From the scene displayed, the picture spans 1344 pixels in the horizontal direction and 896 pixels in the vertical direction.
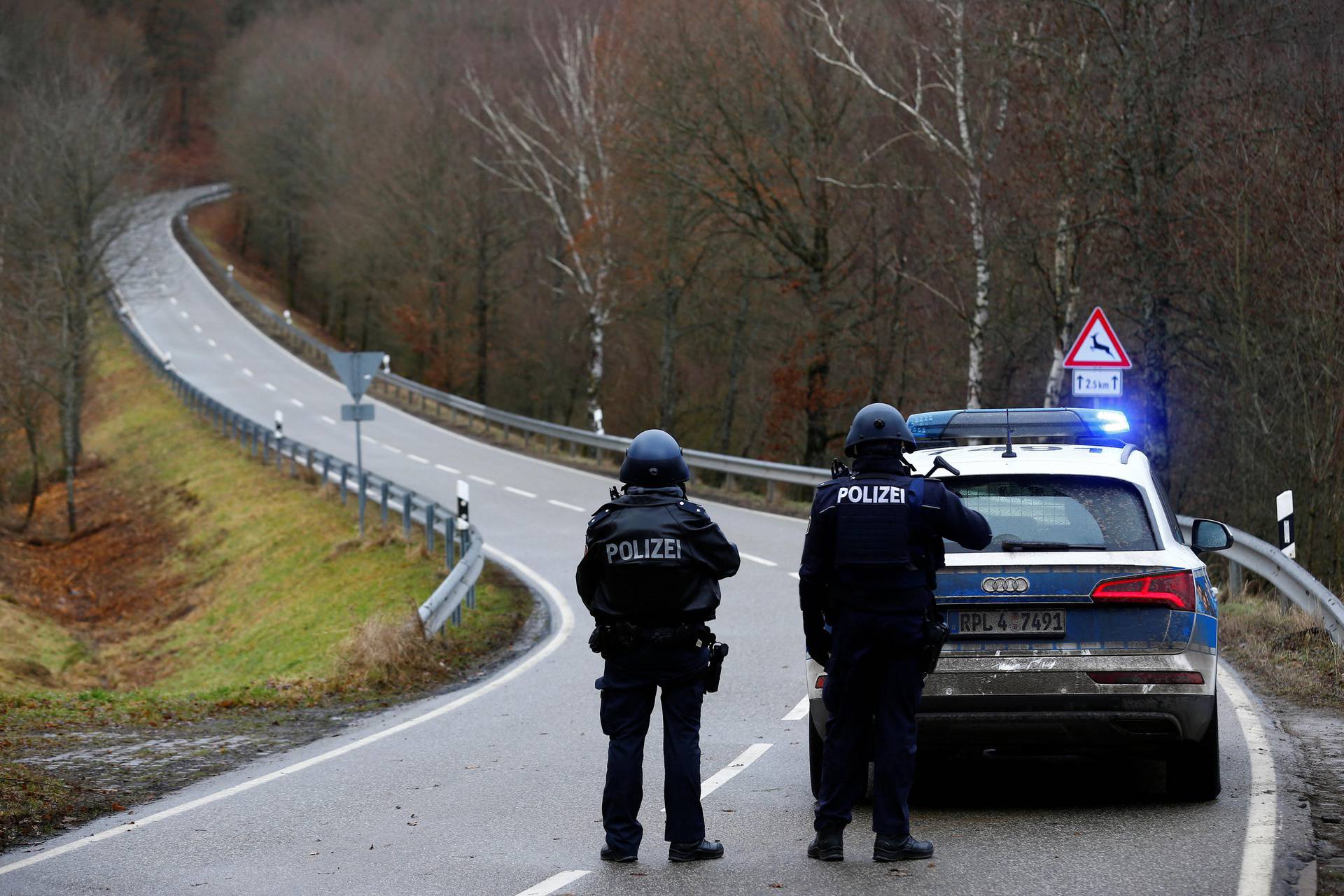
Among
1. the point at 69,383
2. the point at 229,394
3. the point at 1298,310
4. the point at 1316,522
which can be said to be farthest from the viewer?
the point at 229,394

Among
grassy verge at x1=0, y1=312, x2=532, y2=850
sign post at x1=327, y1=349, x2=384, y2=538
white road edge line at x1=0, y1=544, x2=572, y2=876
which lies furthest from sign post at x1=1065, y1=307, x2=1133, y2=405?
sign post at x1=327, y1=349, x2=384, y2=538

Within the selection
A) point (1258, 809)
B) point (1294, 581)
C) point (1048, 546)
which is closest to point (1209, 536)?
point (1048, 546)

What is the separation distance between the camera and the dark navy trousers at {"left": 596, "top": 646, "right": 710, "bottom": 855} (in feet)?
20.3

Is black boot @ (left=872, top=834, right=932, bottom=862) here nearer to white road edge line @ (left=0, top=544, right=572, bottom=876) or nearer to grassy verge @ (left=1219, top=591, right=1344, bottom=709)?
white road edge line @ (left=0, top=544, right=572, bottom=876)

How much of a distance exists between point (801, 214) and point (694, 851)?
28720 mm

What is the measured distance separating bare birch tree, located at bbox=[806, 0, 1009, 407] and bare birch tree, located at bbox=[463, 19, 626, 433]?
10716 mm

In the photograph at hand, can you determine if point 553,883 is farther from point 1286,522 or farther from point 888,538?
point 1286,522

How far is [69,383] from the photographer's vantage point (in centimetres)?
3816

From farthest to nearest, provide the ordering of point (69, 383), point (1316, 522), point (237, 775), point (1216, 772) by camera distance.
Answer: point (69, 383) → point (1316, 522) → point (237, 775) → point (1216, 772)

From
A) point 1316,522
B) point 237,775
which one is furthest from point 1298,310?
point 237,775

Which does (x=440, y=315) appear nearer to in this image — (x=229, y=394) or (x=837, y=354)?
(x=229, y=394)

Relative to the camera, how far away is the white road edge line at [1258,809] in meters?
5.75

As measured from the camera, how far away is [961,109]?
86.6ft

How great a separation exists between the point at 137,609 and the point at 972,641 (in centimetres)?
Answer: 2203
